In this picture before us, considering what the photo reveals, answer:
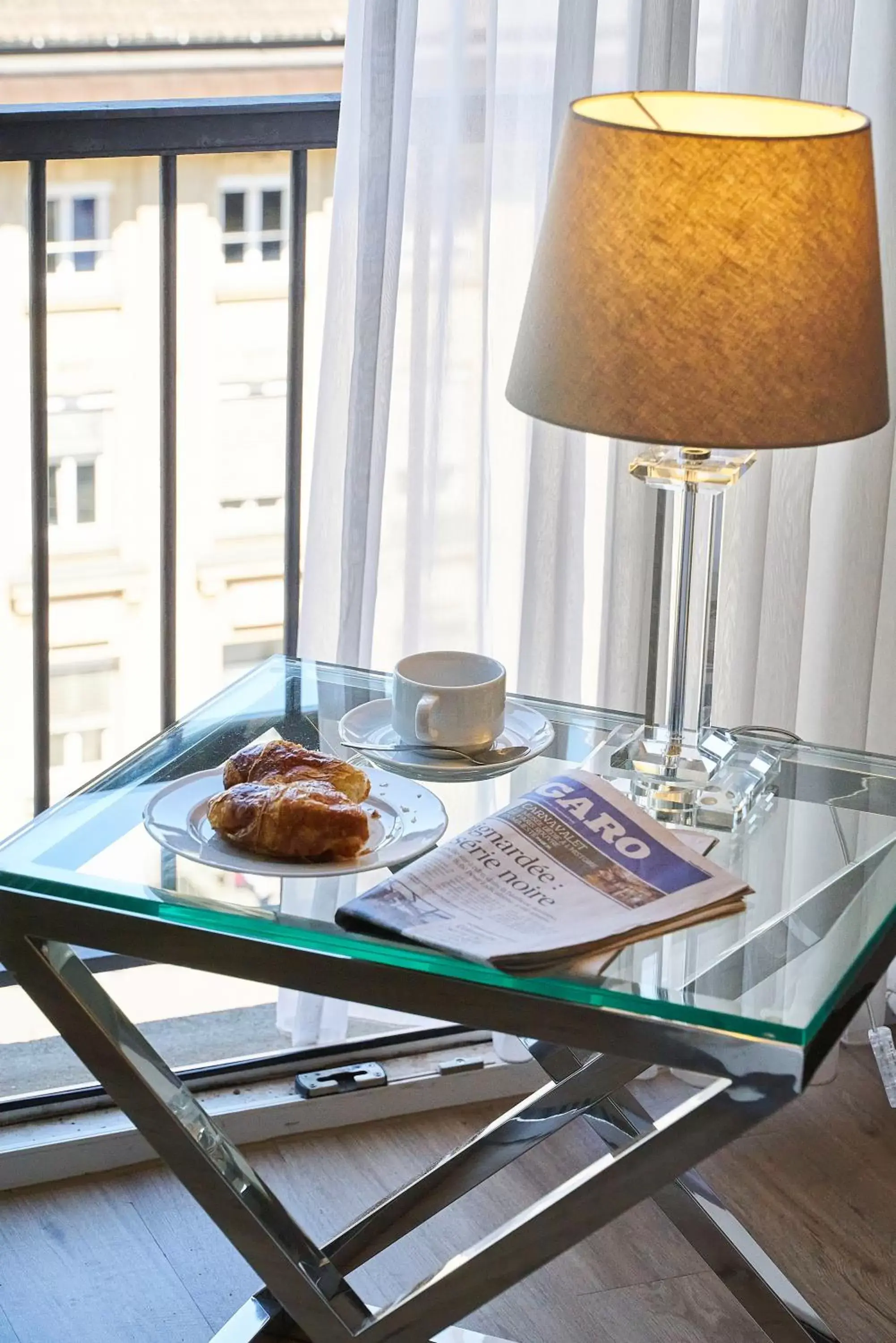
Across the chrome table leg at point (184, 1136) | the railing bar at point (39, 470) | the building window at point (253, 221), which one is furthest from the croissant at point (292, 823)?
the building window at point (253, 221)

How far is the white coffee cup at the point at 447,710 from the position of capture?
4.31 ft

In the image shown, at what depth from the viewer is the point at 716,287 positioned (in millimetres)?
1067

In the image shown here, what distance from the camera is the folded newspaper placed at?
40.4 inches

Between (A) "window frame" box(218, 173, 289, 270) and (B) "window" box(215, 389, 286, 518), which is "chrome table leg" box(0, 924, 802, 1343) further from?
(B) "window" box(215, 389, 286, 518)

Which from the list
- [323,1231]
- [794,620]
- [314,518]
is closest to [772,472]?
[794,620]

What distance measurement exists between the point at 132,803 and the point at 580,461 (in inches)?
28.7

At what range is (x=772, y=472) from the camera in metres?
1.79

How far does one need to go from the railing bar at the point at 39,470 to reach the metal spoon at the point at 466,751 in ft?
2.58

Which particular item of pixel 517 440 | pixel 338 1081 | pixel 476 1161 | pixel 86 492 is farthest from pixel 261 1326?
pixel 86 492

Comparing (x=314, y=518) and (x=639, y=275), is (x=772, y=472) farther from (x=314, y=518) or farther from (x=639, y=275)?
(x=639, y=275)

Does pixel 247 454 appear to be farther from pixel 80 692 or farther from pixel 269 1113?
pixel 269 1113

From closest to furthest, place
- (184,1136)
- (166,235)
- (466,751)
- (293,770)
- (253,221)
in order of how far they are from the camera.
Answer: (184,1136)
(293,770)
(466,751)
(166,235)
(253,221)

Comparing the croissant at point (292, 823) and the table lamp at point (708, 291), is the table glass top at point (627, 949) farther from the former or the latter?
the table lamp at point (708, 291)

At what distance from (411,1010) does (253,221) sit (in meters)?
3.22
